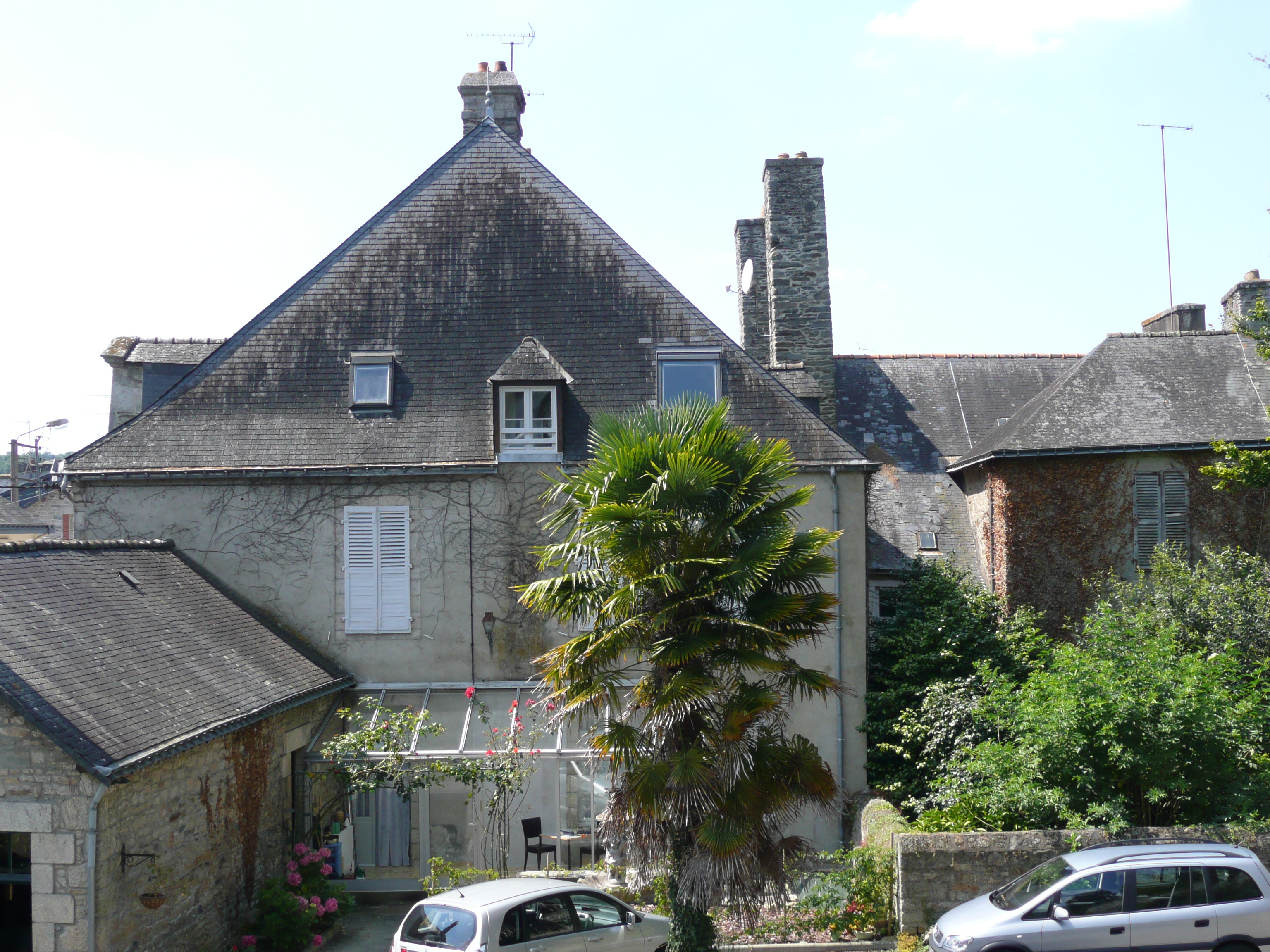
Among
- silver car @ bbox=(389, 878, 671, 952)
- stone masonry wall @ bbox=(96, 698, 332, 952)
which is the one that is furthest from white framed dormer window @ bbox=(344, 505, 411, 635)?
silver car @ bbox=(389, 878, 671, 952)

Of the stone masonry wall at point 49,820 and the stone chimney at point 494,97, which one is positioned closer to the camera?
the stone masonry wall at point 49,820

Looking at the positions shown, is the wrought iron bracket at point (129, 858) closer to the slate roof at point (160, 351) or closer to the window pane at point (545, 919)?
the window pane at point (545, 919)

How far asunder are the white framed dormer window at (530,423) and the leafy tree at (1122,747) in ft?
22.7

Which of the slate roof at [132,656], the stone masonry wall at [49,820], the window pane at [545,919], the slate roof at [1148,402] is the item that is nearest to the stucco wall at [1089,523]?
the slate roof at [1148,402]

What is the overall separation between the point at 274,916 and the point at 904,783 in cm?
825

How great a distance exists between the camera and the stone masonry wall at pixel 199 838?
30.9 ft

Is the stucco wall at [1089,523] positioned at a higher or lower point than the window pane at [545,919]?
higher

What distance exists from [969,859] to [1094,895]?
5.10ft

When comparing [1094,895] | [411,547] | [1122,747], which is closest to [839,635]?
[1122,747]

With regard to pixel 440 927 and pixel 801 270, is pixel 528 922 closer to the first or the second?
pixel 440 927

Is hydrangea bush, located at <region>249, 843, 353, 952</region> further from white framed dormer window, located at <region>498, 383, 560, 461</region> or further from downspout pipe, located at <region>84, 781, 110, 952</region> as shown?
white framed dormer window, located at <region>498, 383, 560, 461</region>

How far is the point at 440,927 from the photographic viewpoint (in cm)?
898

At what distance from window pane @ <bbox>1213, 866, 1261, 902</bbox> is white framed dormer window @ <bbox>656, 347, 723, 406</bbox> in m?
9.02

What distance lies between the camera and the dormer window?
1571cm
